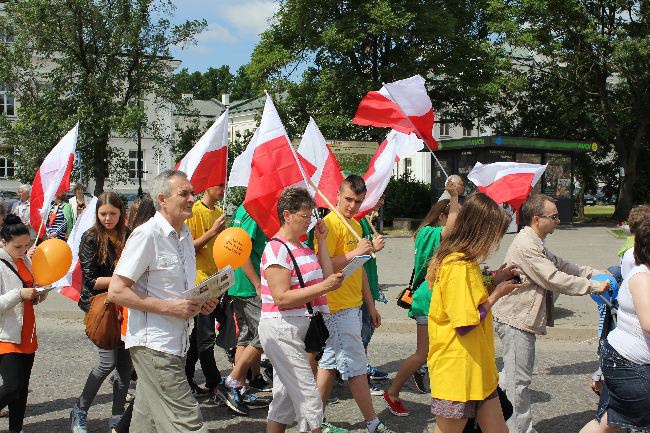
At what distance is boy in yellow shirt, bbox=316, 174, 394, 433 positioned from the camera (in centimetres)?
498

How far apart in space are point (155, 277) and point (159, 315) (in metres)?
0.20

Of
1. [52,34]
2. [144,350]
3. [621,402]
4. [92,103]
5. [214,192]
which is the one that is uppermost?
[52,34]

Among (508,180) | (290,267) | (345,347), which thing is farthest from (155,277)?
(508,180)

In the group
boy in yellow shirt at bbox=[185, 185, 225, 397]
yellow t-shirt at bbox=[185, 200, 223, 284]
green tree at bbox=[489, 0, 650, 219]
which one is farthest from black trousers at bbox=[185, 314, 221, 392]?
green tree at bbox=[489, 0, 650, 219]

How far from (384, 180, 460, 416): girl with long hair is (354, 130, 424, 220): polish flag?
0.62 m

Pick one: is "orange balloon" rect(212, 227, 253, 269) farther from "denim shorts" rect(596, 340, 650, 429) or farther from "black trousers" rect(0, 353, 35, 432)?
"denim shorts" rect(596, 340, 650, 429)

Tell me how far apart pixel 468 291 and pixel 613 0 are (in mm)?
32064

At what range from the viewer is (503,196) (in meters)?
7.53

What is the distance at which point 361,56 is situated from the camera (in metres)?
31.6

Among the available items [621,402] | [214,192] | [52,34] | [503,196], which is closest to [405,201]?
[52,34]

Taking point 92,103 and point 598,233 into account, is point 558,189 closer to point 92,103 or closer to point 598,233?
point 598,233

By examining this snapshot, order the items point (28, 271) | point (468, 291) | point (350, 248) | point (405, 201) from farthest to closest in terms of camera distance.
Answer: point (405, 201) → point (350, 248) → point (28, 271) → point (468, 291)

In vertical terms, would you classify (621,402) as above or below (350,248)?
below

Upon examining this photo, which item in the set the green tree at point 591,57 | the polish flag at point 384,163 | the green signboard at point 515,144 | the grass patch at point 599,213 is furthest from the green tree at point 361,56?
the polish flag at point 384,163
